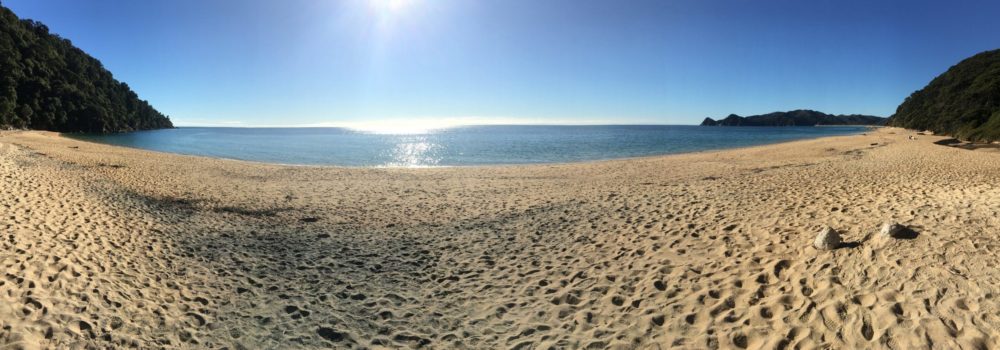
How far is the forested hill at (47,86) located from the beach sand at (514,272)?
76.1 metres

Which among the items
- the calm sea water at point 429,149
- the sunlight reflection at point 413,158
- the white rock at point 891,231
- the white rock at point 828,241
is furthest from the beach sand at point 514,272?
the calm sea water at point 429,149

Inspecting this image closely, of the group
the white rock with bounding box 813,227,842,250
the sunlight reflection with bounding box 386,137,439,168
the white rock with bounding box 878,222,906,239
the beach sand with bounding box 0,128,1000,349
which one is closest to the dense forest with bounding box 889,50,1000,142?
the beach sand with bounding box 0,128,1000,349

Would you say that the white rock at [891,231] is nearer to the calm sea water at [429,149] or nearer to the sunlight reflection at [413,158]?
the calm sea water at [429,149]

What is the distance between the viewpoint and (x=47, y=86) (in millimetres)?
78688

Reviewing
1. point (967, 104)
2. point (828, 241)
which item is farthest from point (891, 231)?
point (967, 104)

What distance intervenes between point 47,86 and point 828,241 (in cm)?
11511

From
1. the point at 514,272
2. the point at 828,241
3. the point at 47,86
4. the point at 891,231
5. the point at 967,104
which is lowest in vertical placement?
Result: the point at 514,272

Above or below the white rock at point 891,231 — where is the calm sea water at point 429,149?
below

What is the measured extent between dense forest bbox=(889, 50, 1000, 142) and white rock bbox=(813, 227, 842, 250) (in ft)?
138

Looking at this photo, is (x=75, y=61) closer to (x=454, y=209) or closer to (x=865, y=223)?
(x=454, y=209)

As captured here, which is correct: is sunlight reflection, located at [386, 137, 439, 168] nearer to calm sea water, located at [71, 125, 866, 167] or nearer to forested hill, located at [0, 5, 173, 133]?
calm sea water, located at [71, 125, 866, 167]

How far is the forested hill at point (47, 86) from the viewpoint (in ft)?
225

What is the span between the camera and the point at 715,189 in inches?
625

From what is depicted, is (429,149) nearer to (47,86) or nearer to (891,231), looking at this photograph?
(891,231)
